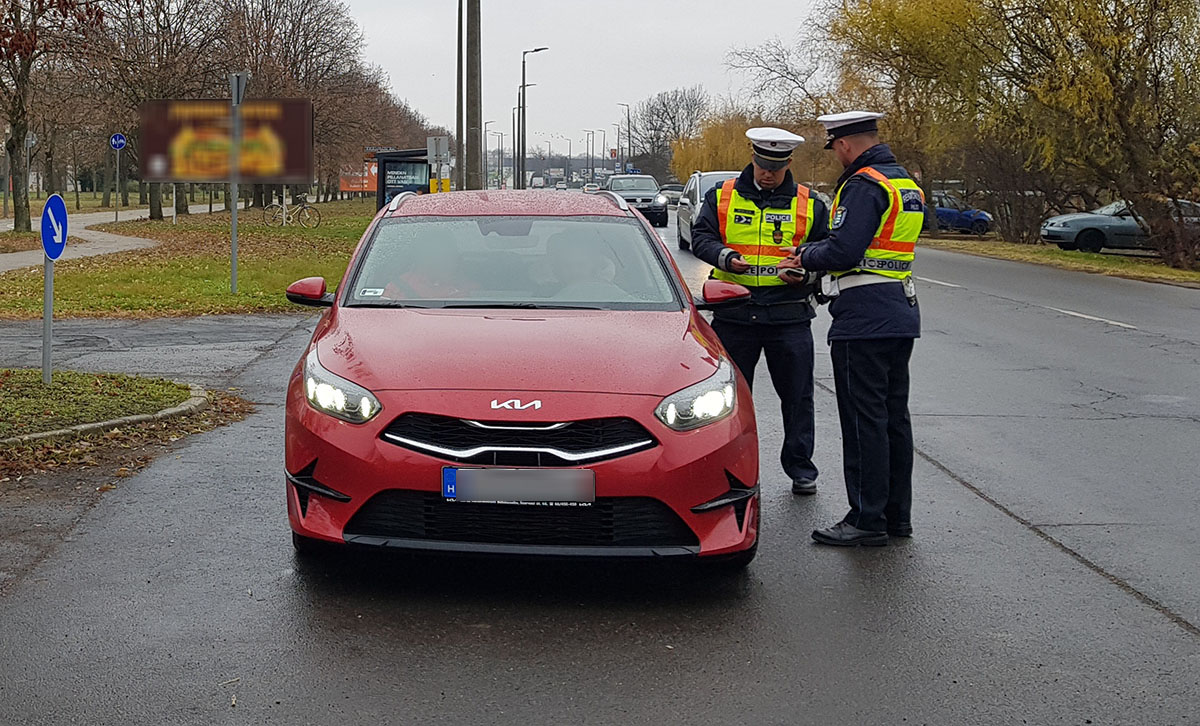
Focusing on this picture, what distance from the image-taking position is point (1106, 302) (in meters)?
18.7

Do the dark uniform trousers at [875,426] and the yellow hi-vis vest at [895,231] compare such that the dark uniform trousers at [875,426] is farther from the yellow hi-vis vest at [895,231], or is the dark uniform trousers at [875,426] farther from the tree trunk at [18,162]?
the tree trunk at [18,162]

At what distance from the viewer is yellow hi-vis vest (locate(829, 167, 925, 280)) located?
223 inches

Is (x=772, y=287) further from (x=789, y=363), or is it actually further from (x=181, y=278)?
(x=181, y=278)

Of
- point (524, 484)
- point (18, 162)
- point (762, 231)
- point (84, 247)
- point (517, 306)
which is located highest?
point (18, 162)

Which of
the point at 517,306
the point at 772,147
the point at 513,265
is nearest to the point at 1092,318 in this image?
the point at 772,147

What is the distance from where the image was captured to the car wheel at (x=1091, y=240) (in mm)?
32875

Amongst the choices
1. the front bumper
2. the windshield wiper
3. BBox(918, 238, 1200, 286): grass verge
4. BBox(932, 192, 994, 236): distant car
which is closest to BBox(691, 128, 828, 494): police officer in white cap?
the windshield wiper

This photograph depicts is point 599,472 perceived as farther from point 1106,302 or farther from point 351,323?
point 1106,302

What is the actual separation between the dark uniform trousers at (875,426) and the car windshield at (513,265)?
31.9 inches

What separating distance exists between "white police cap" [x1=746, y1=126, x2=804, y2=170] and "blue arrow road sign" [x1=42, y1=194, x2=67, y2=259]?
487cm

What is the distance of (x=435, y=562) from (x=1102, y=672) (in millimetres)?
2526

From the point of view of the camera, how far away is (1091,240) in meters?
33.0

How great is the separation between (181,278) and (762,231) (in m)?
15.4

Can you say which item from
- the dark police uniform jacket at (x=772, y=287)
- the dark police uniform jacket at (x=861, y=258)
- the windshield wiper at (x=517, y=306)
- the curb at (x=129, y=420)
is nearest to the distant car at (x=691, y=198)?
the curb at (x=129, y=420)
